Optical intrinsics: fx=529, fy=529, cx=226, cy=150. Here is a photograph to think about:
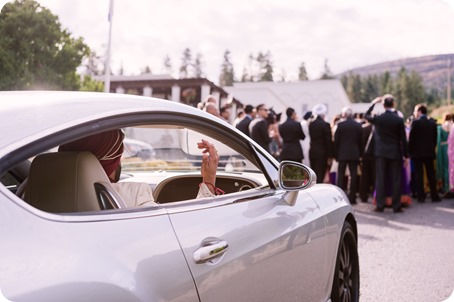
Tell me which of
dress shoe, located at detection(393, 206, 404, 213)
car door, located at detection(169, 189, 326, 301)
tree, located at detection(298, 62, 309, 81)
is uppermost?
tree, located at detection(298, 62, 309, 81)

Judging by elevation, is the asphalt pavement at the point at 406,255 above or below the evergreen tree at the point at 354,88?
below

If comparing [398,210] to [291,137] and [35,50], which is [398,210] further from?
[35,50]

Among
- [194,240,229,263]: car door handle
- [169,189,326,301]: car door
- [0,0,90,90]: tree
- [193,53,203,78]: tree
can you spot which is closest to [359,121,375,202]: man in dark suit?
[0,0,90,90]: tree

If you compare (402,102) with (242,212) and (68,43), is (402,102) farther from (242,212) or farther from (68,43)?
(242,212)

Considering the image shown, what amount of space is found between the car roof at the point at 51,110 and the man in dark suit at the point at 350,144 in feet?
30.5

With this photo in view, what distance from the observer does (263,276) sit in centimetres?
241

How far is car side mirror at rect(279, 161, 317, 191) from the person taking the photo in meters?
2.93

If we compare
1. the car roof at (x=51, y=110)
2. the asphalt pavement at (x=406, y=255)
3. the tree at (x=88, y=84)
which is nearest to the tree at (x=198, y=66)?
the tree at (x=88, y=84)

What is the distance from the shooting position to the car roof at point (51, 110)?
161 centimetres

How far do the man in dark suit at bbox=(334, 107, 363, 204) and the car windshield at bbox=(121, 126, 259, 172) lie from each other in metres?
3.49

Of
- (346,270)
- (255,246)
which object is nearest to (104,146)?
(255,246)

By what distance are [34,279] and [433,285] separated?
4.42 m

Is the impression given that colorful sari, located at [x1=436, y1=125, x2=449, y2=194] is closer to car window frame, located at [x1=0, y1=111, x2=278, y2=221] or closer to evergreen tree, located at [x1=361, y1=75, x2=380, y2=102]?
car window frame, located at [x1=0, y1=111, x2=278, y2=221]

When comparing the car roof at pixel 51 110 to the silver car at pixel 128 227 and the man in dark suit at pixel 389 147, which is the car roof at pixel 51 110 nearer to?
the silver car at pixel 128 227
